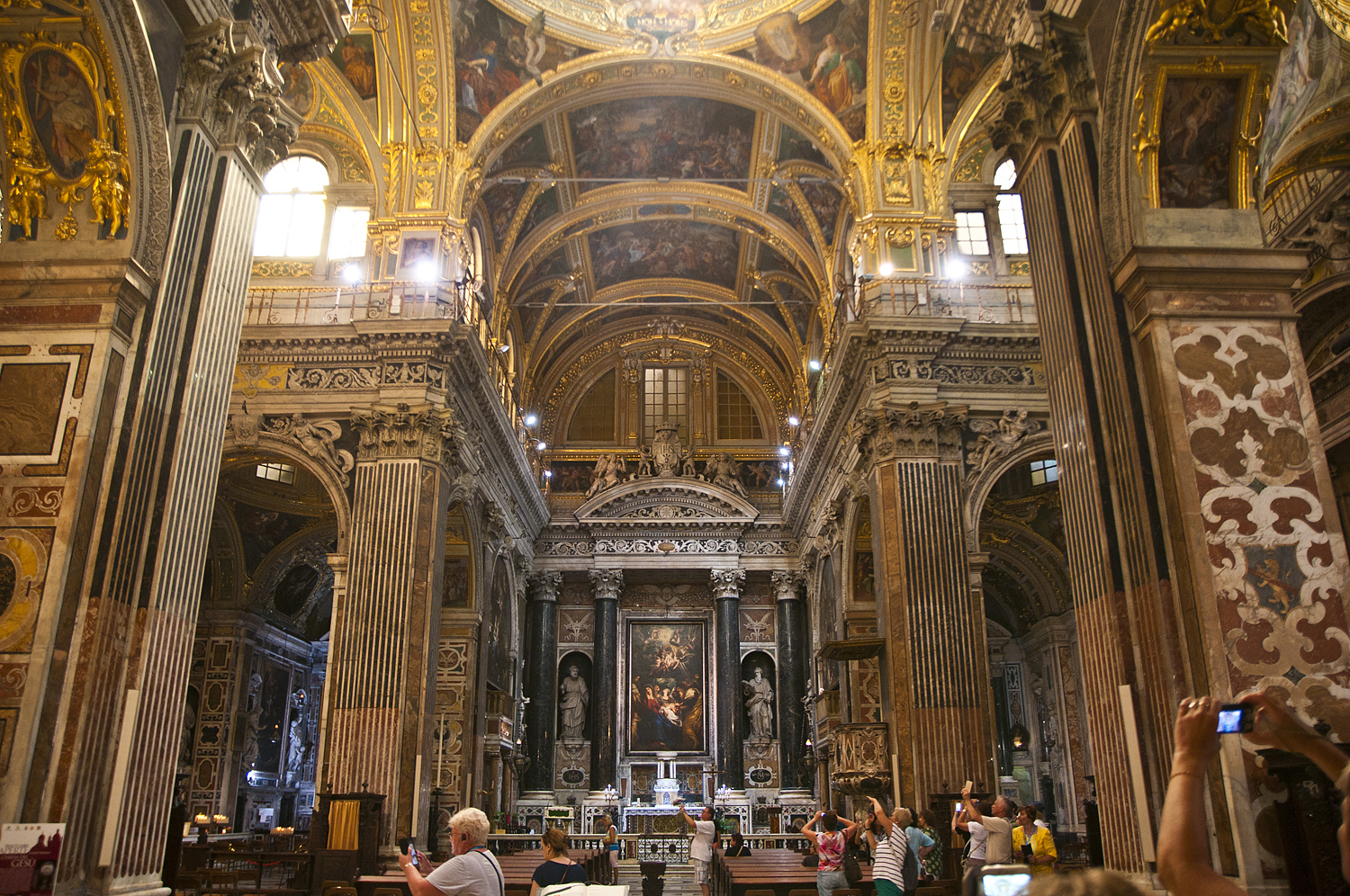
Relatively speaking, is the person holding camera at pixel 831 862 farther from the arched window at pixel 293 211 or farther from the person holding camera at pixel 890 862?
the arched window at pixel 293 211

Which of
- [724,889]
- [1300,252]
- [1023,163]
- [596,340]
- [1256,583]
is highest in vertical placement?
[596,340]

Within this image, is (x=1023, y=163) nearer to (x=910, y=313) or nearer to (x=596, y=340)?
(x=910, y=313)

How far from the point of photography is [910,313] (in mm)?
17812

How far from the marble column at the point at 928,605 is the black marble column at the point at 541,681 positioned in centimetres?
1329

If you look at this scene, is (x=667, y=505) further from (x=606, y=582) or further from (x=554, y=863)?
(x=554, y=863)

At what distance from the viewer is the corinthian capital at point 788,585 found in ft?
93.5

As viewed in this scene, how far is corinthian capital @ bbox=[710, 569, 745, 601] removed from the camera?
28547 mm

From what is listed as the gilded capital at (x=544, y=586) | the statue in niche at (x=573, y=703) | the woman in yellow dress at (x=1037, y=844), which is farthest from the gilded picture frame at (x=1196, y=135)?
the statue in niche at (x=573, y=703)

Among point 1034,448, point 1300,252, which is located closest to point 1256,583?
point 1300,252

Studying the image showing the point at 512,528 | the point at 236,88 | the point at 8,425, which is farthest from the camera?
the point at 512,528

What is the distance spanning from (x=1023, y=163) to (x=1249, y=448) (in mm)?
3324

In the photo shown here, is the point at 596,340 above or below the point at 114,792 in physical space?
above

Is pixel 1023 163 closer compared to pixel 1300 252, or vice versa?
pixel 1300 252

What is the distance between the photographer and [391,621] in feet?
52.7
